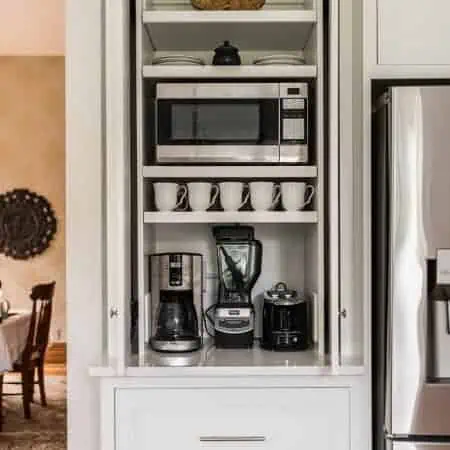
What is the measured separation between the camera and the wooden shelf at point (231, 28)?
77.8 inches

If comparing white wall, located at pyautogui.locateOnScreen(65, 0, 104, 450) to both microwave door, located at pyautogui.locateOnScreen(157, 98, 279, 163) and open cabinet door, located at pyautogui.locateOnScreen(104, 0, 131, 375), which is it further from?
microwave door, located at pyautogui.locateOnScreen(157, 98, 279, 163)

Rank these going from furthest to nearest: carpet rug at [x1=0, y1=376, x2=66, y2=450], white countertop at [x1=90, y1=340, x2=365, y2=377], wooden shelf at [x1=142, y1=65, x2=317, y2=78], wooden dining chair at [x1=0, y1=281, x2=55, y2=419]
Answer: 1. wooden dining chair at [x1=0, y1=281, x2=55, y2=419]
2. carpet rug at [x1=0, y1=376, x2=66, y2=450]
3. wooden shelf at [x1=142, y1=65, x2=317, y2=78]
4. white countertop at [x1=90, y1=340, x2=365, y2=377]

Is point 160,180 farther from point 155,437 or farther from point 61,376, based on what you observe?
point 61,376

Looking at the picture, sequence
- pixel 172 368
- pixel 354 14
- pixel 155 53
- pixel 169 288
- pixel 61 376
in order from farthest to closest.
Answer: pixel 61 376 → pixel 155 53 → pixel 169 288 → pixel 354 14 → pixel 172 368

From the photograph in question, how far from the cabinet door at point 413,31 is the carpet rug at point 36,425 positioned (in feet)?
10.1

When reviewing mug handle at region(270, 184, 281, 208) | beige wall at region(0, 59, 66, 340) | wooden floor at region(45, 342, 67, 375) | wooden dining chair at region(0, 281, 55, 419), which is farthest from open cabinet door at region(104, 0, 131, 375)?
beige wall at region(0, 59, 66, 340)

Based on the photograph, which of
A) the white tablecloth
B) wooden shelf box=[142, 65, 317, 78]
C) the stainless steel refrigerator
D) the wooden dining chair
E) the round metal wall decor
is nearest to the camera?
the stainless steel refrigerator

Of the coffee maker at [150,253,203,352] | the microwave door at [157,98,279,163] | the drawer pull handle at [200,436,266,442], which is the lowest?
the drawer pull handle at [200,436,266,442]

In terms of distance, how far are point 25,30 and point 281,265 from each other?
12.5ft

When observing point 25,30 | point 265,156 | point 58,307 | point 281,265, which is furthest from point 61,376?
point 265,156

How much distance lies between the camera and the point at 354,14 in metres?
1.94

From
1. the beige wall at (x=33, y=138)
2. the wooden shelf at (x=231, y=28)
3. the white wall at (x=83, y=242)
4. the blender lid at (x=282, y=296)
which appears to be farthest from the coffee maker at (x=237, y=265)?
the beige wall at (x=33, y=138)

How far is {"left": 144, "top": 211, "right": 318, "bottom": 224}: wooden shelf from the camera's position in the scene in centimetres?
199

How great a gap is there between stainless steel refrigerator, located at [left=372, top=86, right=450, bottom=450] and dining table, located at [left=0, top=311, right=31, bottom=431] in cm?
299
